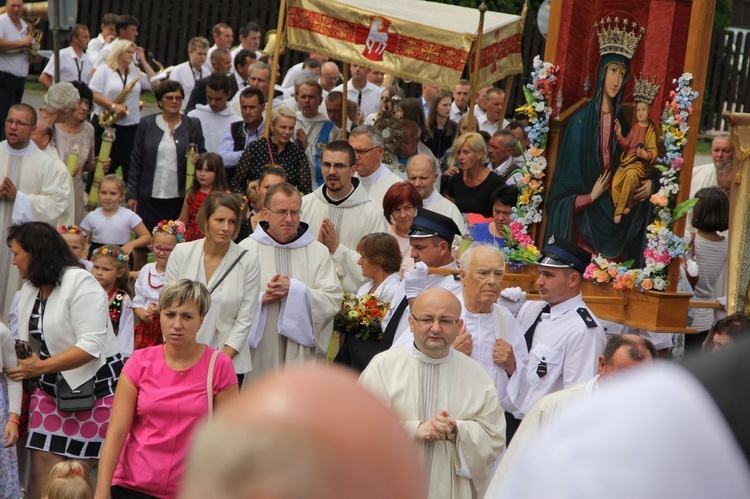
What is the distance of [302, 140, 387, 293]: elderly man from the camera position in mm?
9258

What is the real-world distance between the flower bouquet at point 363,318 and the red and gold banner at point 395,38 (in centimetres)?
348

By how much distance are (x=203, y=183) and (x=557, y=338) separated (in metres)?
4.37

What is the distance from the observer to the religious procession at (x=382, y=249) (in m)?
6.21

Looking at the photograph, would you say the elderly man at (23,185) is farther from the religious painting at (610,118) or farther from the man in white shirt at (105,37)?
the man in white shirt at (105,37)

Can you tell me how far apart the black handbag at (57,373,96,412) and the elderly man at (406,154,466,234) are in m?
3.62

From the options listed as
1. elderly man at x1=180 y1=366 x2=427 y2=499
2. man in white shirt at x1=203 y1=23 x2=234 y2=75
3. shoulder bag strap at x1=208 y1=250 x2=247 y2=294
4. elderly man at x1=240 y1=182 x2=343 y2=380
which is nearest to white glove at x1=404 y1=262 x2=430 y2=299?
elderly man at x1=240 y1=182 x2=343 y2=380

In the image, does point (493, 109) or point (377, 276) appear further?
point (493, 109)

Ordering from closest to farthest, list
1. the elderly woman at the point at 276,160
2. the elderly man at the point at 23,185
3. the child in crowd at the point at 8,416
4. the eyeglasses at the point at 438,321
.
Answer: the eyeglasses at the point at 438,321 < the child in crowd at the point at 8,416 < the elderly man at the point at 23,185 < the elderly woman at the point at 276,160

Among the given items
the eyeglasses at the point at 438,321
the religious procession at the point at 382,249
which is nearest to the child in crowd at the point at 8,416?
the religious procession at the point at 382,249

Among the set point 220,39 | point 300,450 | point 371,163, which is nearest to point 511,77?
point 371,163

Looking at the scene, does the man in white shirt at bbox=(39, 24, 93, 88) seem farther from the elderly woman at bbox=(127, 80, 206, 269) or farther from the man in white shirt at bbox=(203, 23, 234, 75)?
the elderly woman at bbox=(127, 80, 206, 269)

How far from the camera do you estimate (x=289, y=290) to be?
314 inches

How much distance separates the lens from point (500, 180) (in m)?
10.4

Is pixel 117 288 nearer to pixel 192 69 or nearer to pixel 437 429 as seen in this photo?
pixel 437 429
